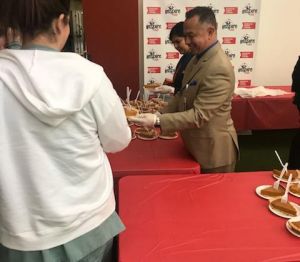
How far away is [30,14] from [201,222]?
0.84 meters

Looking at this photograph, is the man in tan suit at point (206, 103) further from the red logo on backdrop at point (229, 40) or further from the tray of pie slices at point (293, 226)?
the red logo on backdrop at point (229, 40)

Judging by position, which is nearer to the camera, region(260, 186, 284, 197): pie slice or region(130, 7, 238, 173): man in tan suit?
region(260, 186, 284, 197): pie slice

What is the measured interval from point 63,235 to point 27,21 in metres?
0.53

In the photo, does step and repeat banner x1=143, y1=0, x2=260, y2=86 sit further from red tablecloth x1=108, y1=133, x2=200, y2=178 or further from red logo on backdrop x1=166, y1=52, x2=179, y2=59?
red tablecloth x1=108, y1=133, x2=200, y2=178

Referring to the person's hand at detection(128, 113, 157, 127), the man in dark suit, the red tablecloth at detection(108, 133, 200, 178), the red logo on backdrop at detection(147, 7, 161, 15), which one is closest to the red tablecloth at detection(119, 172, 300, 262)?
the red tablecloth at detection(108, 133, 200, 178)

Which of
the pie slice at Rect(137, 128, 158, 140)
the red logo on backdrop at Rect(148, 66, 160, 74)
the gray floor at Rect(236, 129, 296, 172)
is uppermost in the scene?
the red logo on backdrop at Rect(148, 66, 160, 74)

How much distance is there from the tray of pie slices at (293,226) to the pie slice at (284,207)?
0.04 meters

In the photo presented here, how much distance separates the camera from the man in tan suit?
1.66m

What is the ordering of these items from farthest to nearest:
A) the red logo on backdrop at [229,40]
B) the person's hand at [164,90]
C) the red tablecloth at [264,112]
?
the red logo on backdrop at [229,40] → the red tablecloth at [264,112] → the person's hand at [164,90]

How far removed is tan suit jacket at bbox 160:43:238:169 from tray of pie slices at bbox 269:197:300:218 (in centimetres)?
54

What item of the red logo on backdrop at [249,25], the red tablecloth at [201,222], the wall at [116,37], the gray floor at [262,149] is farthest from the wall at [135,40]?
the red tablecloth at [201,222]

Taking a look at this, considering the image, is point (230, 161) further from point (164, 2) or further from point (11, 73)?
point (164, 2)

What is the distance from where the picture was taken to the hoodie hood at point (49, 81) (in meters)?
0.76

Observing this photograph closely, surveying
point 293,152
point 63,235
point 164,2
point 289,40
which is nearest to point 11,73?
point 63,235
